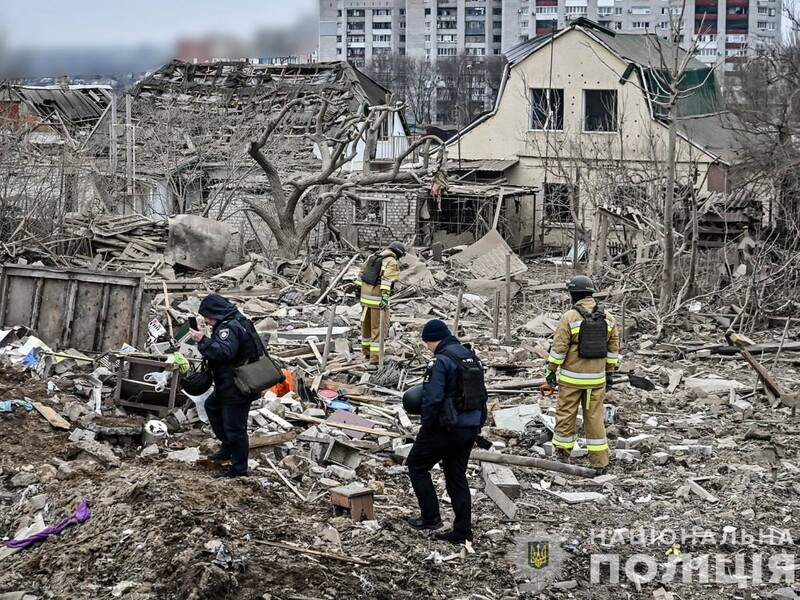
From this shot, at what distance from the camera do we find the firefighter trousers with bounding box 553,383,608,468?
9641 mm

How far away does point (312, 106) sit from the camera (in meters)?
37.0

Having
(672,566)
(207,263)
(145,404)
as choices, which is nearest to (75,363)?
(145,404)

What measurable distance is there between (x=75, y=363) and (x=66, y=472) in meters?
4.10

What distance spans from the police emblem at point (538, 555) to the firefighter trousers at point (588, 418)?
88.9 inches

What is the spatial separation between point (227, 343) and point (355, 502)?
1.63 m

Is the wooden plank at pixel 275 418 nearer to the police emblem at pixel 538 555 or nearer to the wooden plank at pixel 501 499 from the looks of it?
the wooden plank at pixel 501 499

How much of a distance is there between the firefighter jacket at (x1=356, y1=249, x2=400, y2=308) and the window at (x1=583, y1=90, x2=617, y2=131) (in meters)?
22.1

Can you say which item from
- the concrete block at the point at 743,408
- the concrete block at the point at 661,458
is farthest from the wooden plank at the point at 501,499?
the concrete block at the point at 743,408

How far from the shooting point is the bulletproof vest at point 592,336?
945 centimetres

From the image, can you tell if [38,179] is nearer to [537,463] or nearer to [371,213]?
[371,213]

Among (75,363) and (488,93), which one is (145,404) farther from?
(488,93)

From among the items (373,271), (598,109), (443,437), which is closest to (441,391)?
(443,437)

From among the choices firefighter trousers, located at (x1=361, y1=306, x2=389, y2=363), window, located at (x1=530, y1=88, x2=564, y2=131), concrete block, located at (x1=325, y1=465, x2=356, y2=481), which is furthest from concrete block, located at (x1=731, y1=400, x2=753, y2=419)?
window, located at (x1=530, y1=88, x2=564, y2=131)

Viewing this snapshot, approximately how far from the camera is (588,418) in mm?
9656
